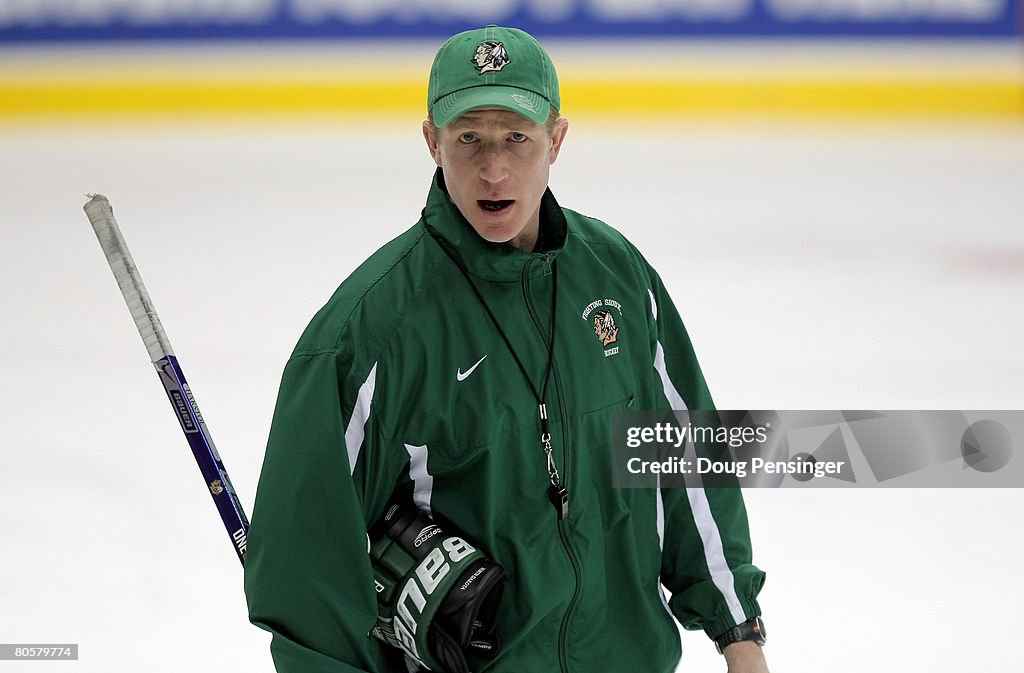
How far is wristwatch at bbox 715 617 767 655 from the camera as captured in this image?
143 centimetres

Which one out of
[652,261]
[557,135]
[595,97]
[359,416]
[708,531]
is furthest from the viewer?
[595,97]

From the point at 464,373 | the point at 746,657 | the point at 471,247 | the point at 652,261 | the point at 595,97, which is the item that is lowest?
the point at 746,657

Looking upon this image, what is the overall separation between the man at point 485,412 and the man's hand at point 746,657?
9 centimetres

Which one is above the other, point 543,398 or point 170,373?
point 170,373

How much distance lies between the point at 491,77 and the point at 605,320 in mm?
298

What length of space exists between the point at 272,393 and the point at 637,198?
1645 mm

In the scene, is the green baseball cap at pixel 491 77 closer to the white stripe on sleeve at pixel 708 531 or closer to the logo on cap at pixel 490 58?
the logo on cap at pixel 490 58

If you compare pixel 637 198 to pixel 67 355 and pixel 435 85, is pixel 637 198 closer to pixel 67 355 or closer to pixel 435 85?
pixel 67 355

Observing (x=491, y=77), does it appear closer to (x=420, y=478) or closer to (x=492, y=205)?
(x=492, y=205)

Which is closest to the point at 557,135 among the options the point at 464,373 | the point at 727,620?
the point at 464,373

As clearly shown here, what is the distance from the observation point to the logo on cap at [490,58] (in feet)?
3.91

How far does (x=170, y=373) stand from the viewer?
4.82ft

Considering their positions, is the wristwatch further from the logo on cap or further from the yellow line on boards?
the yellow line on boards

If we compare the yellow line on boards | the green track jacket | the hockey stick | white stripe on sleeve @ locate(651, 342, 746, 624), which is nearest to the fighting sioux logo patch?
the green track jacket
